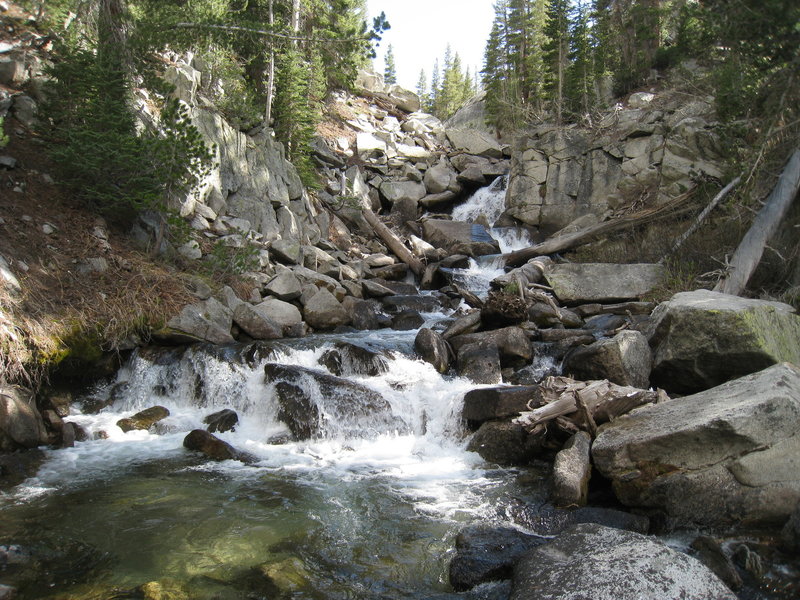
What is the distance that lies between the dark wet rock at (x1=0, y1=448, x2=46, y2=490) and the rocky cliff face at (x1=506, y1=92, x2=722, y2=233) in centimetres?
1735

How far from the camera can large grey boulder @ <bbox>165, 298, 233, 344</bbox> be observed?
9867mm

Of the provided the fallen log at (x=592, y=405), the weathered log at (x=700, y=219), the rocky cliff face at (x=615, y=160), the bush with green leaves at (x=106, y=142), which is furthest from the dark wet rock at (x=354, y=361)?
the rocky cliff face at (x=615, y=160)

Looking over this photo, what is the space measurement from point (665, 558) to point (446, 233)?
1688cm

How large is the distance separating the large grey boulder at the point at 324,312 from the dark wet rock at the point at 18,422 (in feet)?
20.7

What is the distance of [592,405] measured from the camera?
680 cm

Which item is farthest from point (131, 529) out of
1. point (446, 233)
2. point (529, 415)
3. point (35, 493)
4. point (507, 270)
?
Result: point (446, 233)

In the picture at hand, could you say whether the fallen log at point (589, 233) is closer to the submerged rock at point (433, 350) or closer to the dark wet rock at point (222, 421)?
the submerged rock at point (433, 350)

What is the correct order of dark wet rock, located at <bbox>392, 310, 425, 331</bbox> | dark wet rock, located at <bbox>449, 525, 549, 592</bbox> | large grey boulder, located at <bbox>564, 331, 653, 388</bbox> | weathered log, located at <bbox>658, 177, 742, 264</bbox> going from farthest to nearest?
weathered log, located at <bbox>658, 177, 742, 264</bbox>
dark wet rock, located at <bbox>392, 310, 425, 331</bbox>
large grey boulder, located at <bbox>564, 331, 653, 388</bbox>
dark wet rock, located at <bbox>449, 525, 549, 592</bbox>

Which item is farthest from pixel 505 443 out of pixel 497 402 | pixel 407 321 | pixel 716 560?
pixel 407 321

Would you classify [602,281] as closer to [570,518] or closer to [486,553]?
[570,518]

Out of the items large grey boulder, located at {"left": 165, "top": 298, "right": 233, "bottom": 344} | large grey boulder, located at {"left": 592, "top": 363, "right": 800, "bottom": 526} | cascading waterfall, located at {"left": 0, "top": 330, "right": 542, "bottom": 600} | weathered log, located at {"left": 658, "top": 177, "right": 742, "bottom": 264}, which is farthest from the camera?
weathered log, located at {"left": 658, "top": 177, "right": 742, "bottom": 264}

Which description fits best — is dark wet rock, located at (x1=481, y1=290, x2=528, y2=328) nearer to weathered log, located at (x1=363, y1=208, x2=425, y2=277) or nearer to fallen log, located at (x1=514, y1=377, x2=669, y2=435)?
fallen log, located at (x1=514, y1=377, x2=669, y2=435)

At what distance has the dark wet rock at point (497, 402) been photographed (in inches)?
299

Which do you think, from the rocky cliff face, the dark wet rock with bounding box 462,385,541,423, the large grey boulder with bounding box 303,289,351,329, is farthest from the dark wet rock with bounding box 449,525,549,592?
the rocky cliff face
